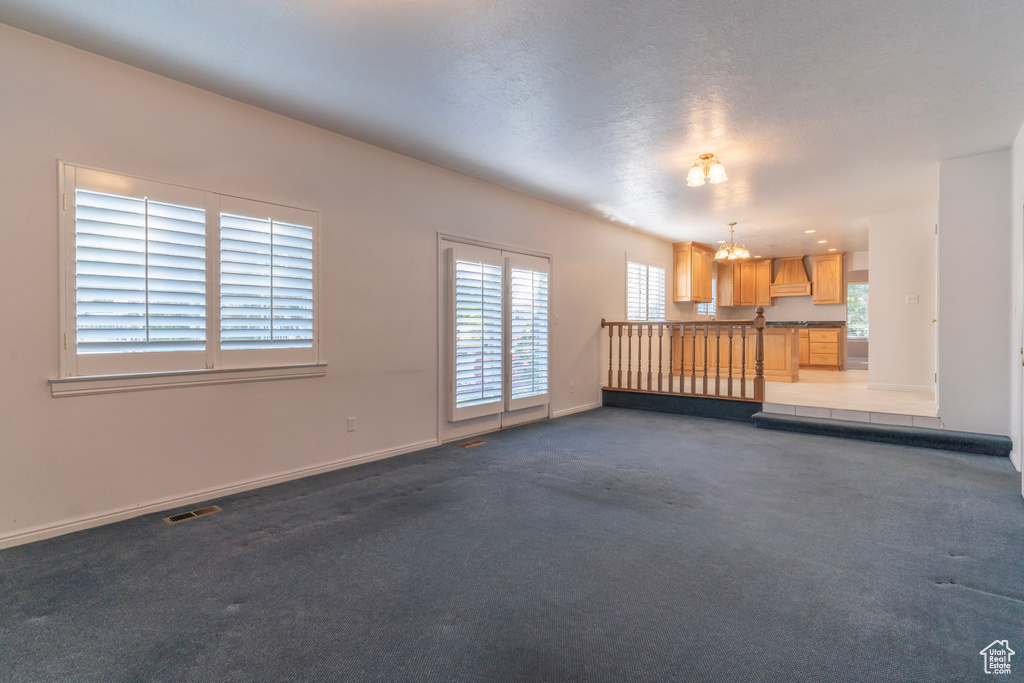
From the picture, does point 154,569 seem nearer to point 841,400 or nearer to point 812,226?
point 841,400

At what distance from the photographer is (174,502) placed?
299 centimetres

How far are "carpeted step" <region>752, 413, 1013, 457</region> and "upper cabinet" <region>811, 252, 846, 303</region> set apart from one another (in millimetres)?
5783

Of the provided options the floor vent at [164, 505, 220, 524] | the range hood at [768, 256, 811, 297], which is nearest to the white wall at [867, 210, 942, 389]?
the range hood at [768, 256, 811, 297]

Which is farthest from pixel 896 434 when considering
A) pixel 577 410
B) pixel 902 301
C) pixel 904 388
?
pixel 577 410

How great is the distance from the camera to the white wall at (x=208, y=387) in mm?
2508

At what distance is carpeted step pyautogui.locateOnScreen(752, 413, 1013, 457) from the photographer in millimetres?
4258

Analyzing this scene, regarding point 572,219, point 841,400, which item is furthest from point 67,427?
point 841,400

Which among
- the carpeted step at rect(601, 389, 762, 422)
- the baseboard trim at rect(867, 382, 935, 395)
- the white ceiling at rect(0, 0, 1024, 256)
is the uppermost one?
the white ceiling at rect(0, 0, 1024, 256)

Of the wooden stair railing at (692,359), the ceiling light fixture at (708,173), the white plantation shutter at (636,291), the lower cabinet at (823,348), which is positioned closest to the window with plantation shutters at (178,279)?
the ceiling light fixture at (708,173)

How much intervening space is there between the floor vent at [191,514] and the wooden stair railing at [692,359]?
16.6 ft

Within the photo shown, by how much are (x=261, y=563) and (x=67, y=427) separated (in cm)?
144

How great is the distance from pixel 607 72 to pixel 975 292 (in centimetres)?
425

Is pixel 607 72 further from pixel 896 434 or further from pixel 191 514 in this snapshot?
pixel 896 434

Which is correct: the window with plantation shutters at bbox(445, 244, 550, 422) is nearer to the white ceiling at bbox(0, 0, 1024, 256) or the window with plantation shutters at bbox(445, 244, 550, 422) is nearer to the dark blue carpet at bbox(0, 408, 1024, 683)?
the white ceiling at bbox(0, 0, 1024, 256)
